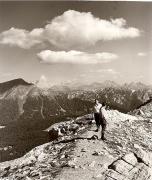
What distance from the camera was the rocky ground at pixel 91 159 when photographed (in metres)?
7.69

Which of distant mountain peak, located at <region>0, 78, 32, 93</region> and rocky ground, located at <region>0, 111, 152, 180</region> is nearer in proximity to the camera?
rocky ground, located at <region>0, 111, 152, 180</region>

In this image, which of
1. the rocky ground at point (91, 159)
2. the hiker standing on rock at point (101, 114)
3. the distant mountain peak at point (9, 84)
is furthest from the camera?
the distant mountain peak at point (9, 84)

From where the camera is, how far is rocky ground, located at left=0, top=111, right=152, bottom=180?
25.2 ft

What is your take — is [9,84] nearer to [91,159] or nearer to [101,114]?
[101,114]

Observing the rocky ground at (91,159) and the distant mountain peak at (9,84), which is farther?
the distant mountain peak at (9,84)

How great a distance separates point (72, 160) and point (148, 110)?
8369 mm

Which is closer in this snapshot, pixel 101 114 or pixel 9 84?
pixel 101 114

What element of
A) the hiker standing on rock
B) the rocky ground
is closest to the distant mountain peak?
the rocky ground

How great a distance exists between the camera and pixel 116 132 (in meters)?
10.8

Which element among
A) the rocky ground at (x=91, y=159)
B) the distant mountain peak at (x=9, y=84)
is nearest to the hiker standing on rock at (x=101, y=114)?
the rocky ground at (x=91, y=159)

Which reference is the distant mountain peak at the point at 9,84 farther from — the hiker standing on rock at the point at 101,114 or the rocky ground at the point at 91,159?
the hiker standing on rock at the point at 101,114

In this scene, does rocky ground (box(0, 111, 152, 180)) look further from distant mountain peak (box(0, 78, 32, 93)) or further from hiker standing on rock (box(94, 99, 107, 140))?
distant mountain peak (box(0, 78, 32, 93))

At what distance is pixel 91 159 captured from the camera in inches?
328

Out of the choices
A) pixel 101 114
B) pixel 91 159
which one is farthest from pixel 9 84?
pixel 91 159
